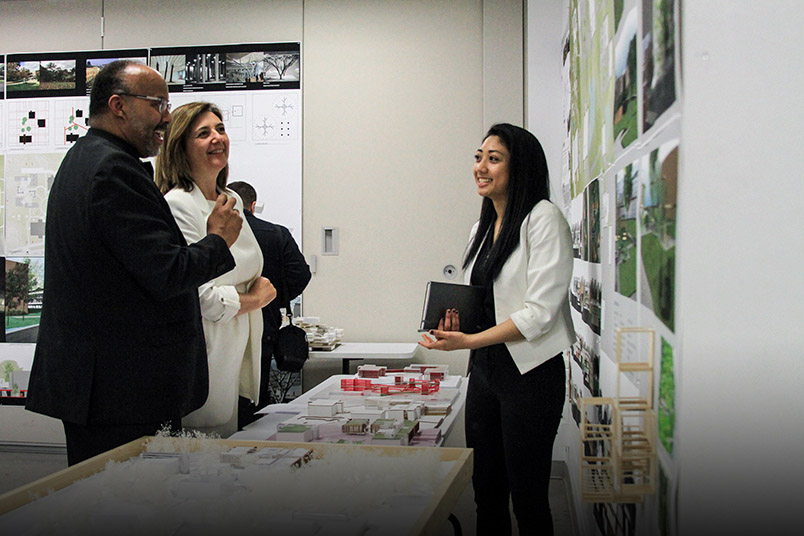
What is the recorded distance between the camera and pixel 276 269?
333 cm

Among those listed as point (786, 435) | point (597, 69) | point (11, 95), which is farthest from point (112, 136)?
point (11, 95)

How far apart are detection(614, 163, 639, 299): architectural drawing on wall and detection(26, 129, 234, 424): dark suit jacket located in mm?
966

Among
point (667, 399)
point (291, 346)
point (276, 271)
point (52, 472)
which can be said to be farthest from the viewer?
point (52, 472)

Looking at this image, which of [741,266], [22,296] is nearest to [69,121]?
[22,296]

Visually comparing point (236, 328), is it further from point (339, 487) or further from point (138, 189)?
point (339, 487)

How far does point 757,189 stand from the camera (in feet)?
3.11

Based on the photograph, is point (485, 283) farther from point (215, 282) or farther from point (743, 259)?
point (743, 259)

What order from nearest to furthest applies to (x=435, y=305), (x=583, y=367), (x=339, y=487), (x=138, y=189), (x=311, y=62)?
(x=339, y=487), (x=138, y=189), (x=435, y=305), (x=583, y=367), (x=311, y=62)

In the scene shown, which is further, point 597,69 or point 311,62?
point 311,62

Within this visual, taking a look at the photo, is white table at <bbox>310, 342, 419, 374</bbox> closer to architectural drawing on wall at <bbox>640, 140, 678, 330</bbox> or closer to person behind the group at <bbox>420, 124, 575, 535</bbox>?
person behind the group at <bbox>420, 124, 575, 535</bbox>

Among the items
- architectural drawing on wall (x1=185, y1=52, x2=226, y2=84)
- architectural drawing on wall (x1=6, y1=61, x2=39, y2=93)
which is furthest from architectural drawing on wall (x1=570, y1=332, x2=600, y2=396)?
architectural drawing on wall (x1=6, y1=61, x2=39, y2=93)

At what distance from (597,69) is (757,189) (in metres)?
1.30

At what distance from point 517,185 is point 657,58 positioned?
0.89m

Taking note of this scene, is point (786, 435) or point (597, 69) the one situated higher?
point (597, 69)
